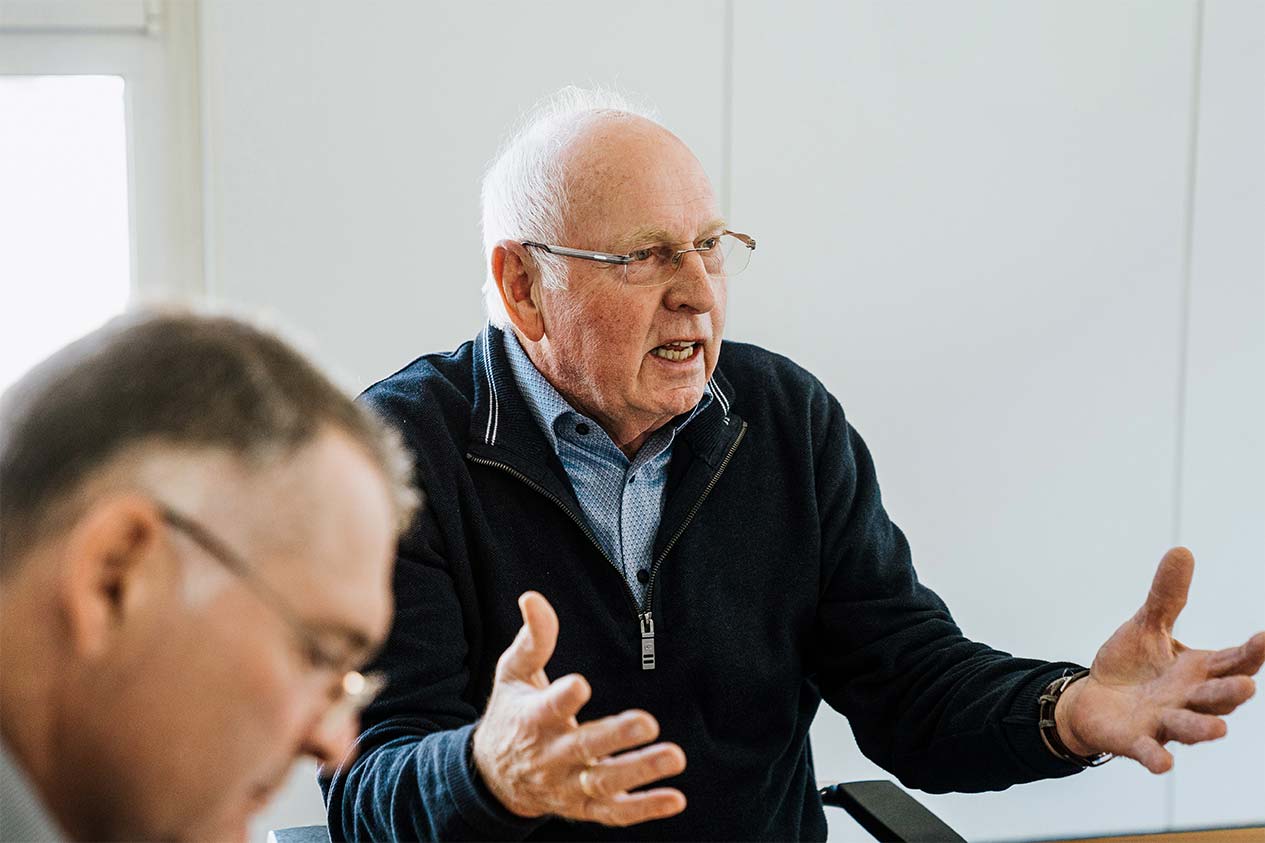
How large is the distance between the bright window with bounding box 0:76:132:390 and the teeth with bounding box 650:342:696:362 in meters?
1.19

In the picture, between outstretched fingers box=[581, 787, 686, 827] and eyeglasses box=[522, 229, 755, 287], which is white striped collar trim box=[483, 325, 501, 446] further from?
outstretched fingers box=[581, 787, 686, 827]

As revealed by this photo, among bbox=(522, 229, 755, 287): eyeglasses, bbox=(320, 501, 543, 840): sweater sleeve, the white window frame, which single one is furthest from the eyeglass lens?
the white window frame

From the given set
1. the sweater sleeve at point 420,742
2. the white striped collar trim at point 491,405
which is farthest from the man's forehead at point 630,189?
the sweater sleeve at point 420,742

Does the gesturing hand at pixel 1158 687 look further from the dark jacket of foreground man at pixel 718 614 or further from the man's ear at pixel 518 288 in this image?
the man's ear at pixel 518 288

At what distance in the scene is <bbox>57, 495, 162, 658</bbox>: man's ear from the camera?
68 centimetres

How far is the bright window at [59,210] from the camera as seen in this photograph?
8.33 feet

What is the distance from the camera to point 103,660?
27.2 inches

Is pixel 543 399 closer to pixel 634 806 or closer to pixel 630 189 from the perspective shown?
pixel 630 189

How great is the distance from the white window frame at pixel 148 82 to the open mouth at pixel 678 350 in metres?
1.10

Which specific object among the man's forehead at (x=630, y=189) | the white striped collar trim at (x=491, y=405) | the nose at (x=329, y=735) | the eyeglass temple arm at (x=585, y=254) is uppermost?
the man's forehead at (x=630, y=189)

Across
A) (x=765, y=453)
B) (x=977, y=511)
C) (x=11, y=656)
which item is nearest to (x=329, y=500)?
(x=11, y=656)

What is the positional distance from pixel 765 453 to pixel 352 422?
1180 mm

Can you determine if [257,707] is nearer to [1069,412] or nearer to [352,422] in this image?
[352,422]

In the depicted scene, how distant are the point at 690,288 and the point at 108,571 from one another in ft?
4.06
